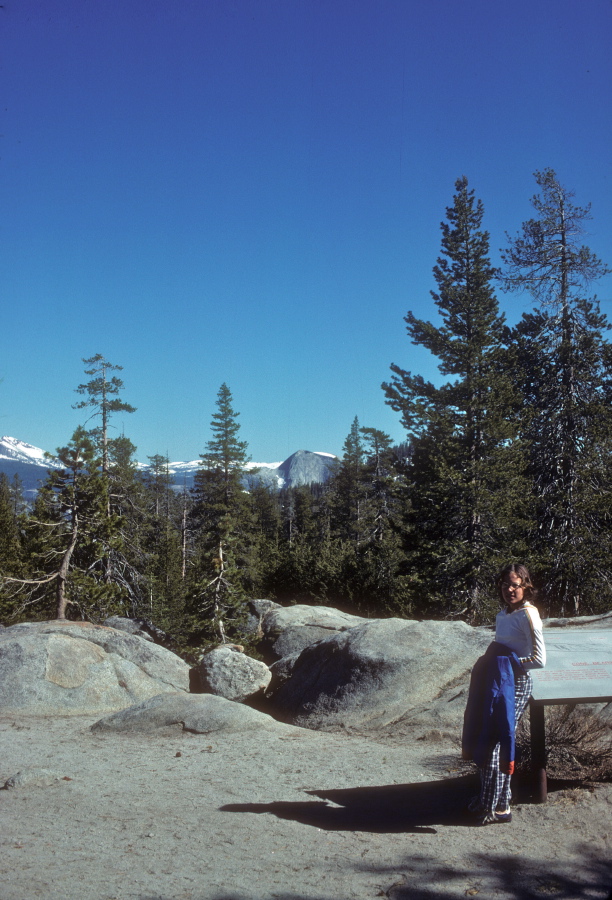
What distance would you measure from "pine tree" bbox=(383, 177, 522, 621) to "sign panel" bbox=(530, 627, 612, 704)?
1404 cm

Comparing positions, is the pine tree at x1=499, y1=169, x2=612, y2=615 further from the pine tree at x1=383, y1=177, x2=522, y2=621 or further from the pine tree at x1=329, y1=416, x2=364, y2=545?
the pine tree at x1=329, y1=416, x2=364, y2=545

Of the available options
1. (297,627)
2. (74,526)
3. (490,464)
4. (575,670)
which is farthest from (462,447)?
(575,670)

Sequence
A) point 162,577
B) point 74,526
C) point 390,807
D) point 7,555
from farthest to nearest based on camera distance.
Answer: point 162,577 → point 7,555 → point 74,526 → point 390,807

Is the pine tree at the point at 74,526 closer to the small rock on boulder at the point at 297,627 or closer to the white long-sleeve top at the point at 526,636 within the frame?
the small rock on boulder at the point at 297,627

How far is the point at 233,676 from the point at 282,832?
21.1 ft

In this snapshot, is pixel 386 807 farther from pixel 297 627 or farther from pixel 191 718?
pixel 297 627

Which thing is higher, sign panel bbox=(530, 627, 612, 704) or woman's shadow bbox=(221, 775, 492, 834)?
sign panel bbox=(530, 627, 612, 704)

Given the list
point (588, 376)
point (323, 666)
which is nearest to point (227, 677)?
point (323, 666)

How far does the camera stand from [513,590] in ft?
16.9

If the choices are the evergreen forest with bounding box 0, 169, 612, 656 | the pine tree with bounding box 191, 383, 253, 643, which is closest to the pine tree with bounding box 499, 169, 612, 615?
the evergreen forest with bounding box 0, 169, 612, 656

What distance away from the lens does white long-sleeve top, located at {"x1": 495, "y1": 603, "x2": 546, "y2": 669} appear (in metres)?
5.04

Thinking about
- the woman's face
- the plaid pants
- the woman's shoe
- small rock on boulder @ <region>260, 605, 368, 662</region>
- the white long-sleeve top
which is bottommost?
small rock on boulder @ <region>260, 605, 368, 662</region>

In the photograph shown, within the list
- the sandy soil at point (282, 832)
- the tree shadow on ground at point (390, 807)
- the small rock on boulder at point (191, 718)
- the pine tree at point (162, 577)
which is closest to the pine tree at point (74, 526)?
the pine tree at point (162, 577)

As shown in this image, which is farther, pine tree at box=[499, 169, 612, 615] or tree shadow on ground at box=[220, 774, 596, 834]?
pine tree at box=[499, 169, 612, 615]
